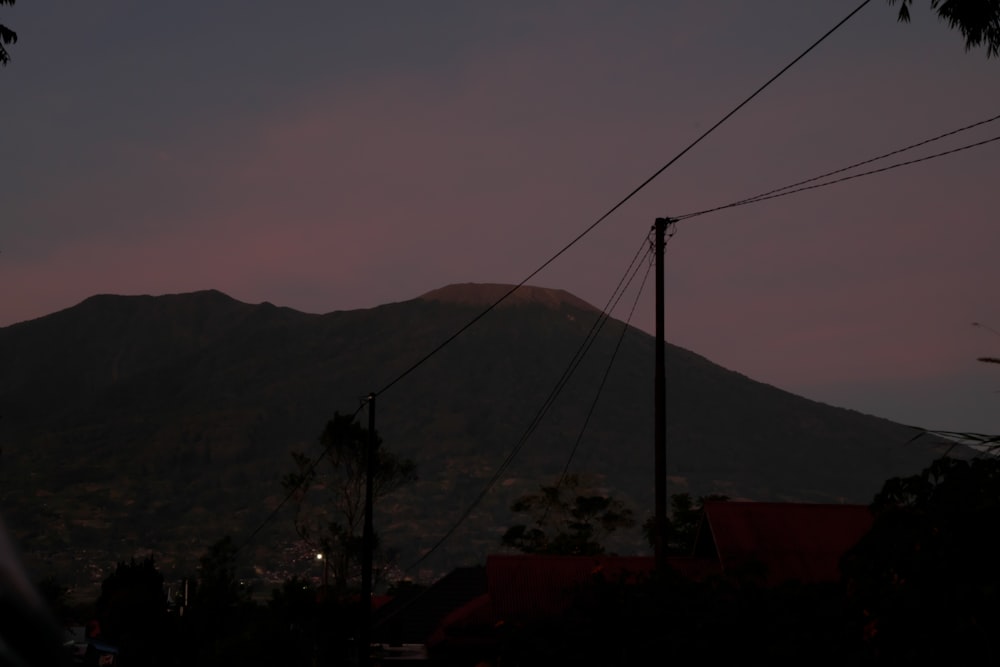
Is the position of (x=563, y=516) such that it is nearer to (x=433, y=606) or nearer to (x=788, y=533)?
(x=433, y=606)

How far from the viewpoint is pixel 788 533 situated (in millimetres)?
42719

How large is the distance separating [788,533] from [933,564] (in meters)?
34.4

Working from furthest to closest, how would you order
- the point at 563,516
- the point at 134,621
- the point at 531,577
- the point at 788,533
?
the point at 563,516, the point at 134,621, the point at 788,533, the point at 531,577

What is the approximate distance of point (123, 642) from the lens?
160 ft

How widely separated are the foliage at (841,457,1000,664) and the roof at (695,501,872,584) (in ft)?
99.8

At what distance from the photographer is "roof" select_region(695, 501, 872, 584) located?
135 feet

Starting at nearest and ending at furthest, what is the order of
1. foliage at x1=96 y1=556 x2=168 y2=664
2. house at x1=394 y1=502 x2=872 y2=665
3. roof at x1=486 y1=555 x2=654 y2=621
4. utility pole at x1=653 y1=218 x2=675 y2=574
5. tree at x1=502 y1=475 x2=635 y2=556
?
utility pole at x1=653 y1=218 x2=675 y2=574 → roof at x1=486 y1=555 x2=654 y2=621 → house at x1=394 y1=502 x2=872 y2=665 → foliage at x1=96 y1=556 x2=168 y2=664 → tree at x1=502 y1=475 x2=635 y2=556

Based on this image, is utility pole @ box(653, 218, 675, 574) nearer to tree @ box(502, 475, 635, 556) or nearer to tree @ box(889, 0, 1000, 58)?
tree @ box(889, 0, 1000, 58)

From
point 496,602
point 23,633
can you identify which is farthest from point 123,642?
point 23,633


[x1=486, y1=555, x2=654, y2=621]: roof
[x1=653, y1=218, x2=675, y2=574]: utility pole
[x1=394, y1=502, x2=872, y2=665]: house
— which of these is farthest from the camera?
[x1=394, y1=502, x2=872, y2=665]: house

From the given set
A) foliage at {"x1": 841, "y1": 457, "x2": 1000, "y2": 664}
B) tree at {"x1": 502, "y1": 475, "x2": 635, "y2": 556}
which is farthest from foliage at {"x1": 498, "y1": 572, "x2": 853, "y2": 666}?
tree at {"x1": 502, "y1": 475, "x2": 635, "y2": 556}

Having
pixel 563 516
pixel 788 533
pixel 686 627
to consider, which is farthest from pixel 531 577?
pixel 563 516

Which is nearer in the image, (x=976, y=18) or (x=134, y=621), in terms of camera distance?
(x=976, y=18)

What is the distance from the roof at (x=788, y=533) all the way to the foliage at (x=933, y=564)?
30.4 m
